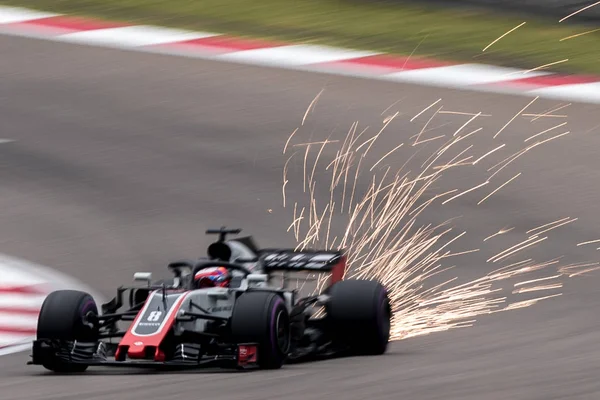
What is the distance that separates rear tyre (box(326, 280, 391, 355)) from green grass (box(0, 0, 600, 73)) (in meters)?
8.39

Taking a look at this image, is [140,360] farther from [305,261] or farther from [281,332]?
[305,261]

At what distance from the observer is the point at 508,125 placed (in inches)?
586

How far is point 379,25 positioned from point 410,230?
6039mm

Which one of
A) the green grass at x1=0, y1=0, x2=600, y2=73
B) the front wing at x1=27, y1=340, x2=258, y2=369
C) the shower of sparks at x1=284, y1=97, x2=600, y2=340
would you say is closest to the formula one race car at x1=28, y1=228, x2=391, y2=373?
the front wing at x1=27, y1=340, x2=258, y2=369

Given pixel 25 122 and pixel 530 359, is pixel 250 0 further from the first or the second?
pixel 530 359

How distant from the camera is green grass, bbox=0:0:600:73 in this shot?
56.1 ft

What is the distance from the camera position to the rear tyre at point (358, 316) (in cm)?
874

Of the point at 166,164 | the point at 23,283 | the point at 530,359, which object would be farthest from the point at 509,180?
the point at 530,359

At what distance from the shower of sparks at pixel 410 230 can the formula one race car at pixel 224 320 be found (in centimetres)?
116

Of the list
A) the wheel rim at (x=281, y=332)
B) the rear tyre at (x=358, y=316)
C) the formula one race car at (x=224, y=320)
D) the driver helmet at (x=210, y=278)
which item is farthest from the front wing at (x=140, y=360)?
the rear tyre at (x=358, y=316)

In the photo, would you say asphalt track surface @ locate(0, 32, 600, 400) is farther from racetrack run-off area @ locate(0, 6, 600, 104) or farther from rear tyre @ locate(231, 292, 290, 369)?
racetrack run-off area @ locate(0, 6, 600, 104)

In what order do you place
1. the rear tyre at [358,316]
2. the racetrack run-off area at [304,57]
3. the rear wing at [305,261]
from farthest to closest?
the racetrack run-off area at [304,57], the rear wing at [305,261], the rear tyre at [358,316]

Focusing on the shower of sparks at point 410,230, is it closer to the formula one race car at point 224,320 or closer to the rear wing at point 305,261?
the rear wing at point 305,261

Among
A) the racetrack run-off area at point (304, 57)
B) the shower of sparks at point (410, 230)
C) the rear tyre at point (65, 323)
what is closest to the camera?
the rear tyre at point (65, 323)
